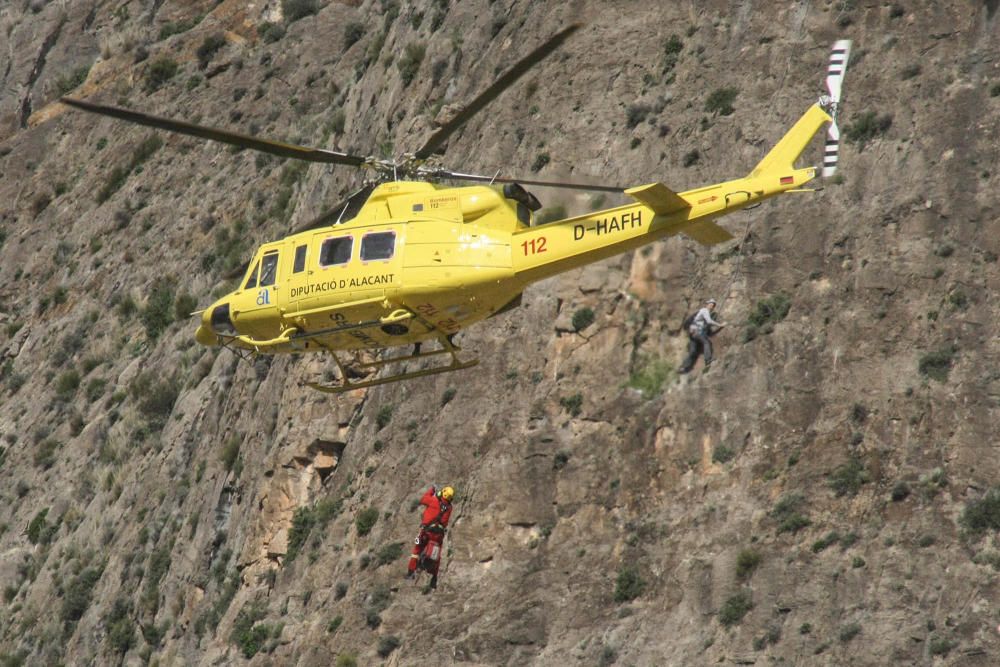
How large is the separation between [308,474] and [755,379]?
10653mm

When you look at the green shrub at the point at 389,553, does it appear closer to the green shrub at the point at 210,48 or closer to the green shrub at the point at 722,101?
the green shrub at the point at 722,101

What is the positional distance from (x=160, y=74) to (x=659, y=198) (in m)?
38.9

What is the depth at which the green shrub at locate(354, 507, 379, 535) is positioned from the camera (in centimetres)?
3381

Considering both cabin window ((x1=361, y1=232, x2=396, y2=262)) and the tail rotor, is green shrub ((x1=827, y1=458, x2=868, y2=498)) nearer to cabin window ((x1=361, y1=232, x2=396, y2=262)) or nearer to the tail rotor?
the tail rotor

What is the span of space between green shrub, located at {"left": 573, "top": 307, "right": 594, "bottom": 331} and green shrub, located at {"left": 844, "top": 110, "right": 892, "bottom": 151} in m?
6.50

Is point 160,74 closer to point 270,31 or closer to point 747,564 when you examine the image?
point 270,31

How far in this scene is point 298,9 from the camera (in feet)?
185

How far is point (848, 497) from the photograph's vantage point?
96.1 ft

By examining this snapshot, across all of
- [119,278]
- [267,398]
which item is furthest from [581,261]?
[119,278]

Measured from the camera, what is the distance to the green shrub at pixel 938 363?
2997cm

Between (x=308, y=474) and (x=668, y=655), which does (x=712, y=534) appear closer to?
(x=668, y=655)

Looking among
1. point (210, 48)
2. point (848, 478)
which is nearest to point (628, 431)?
point (848, 478)


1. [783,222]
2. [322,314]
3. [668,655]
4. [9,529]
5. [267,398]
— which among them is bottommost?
[9,529]

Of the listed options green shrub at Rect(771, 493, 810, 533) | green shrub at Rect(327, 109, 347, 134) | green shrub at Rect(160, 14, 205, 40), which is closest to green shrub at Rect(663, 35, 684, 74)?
green shrub at Rect(771, 493, 810, 533)
